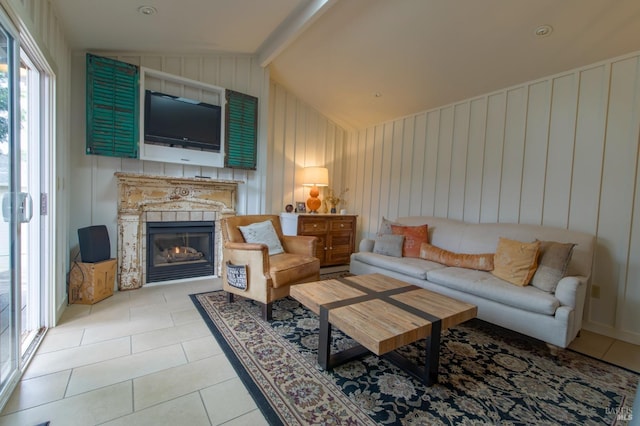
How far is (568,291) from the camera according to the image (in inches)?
80.7

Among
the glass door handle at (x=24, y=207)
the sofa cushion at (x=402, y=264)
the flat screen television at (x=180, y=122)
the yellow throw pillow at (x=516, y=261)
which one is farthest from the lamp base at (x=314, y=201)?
the glass door handle at (x=24, y=207)

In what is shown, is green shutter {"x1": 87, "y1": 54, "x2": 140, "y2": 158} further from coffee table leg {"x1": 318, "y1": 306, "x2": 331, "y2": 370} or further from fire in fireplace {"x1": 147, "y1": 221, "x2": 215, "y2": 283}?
coffee table leg {"x1": 318, "y1": 306, "x2": 331, "y2": 370}

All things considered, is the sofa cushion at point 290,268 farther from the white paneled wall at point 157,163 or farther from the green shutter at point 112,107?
the green shutter at point 112,107

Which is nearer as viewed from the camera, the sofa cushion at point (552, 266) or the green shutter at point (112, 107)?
the sofa cushion at point (552, 266)

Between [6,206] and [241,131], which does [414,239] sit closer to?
[241,131]

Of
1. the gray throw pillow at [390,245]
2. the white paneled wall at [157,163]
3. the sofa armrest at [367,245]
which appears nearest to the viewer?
the white paneled wall at [157,163]

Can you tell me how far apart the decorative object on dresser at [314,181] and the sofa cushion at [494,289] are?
2178 millimetres

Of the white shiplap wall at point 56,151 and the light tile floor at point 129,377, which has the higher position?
the white shiplap wall at point 56,151

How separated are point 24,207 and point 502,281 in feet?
11.4

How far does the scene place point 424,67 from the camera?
317 centimetres

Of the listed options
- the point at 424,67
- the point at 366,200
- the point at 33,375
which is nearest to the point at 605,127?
the point at 424,67

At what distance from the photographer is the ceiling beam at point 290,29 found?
102 inches

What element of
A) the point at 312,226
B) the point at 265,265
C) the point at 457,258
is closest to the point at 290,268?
the point at 265,265

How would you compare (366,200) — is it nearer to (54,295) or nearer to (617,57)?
(617,57)
